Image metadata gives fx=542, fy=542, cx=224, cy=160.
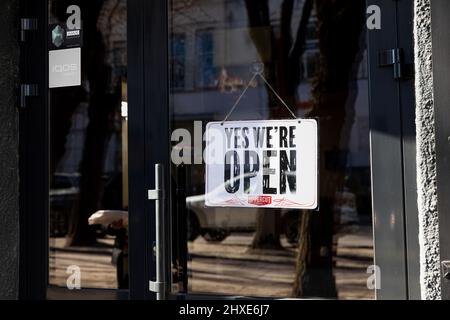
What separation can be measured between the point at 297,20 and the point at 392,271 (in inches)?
139

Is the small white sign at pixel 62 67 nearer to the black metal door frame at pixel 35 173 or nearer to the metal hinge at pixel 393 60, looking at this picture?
the black metal door frame at pixel 35 173

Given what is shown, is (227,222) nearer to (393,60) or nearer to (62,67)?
(62,67)

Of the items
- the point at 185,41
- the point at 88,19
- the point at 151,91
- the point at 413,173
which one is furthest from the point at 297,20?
the point at 413,173

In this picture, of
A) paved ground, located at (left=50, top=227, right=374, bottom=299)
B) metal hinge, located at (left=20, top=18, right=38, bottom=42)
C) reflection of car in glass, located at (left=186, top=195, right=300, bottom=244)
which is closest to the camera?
metal hinge, located at (left=20, top=18, right=38, bottom=42)

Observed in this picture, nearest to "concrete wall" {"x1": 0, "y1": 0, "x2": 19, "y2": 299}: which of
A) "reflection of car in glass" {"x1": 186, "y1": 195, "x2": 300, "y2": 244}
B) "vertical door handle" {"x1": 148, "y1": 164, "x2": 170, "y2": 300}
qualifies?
"vertical door handle" {"x1": 148, "y1": 164, "x2": 170, "y2": 300}

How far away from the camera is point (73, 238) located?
376 centimetres

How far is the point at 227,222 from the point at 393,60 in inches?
136

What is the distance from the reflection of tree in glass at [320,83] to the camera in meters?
4.33

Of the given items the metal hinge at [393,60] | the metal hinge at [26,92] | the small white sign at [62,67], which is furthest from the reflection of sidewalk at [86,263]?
the metal hinge at [393,60]

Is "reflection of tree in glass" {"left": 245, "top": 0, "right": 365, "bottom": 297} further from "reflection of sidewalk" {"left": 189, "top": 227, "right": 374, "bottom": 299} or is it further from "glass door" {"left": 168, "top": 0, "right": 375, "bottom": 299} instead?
"reflection of sidewalk" {"left": 189, "top": 227, "right": 374, "bottom": 299}

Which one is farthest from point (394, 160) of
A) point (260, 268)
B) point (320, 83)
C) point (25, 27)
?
point (320, 83)

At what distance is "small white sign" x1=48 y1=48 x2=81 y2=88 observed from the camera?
293 centimetres

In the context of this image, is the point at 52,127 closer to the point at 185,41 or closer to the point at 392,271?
the point at 185,41

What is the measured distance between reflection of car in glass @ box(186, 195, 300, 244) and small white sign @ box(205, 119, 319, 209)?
455 millimetres
